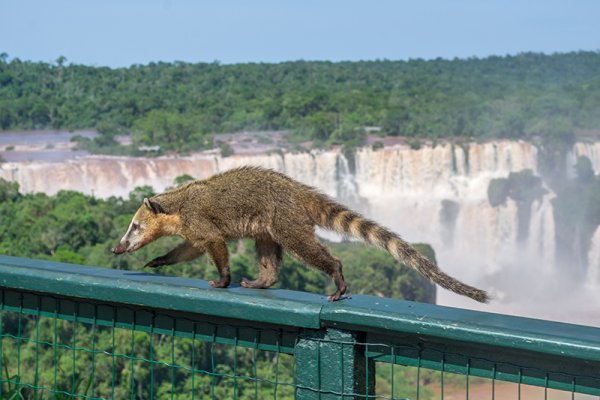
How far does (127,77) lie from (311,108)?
19.3 metres

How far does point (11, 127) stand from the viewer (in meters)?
69.5

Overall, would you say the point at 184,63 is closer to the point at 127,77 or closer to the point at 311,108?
the point at 127,77

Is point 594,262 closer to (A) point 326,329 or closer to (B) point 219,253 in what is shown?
(B) point 219,253

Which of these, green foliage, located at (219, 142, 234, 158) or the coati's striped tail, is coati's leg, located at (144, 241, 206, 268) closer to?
the coati's striped tail

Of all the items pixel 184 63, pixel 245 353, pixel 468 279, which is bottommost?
pixel 468 279

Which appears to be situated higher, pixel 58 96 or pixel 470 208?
pixel 58 96

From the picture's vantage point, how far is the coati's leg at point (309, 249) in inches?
156

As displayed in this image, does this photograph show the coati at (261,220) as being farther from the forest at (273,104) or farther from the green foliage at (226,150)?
the forest at (273,104)

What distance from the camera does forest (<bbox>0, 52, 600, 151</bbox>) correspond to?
68438mm

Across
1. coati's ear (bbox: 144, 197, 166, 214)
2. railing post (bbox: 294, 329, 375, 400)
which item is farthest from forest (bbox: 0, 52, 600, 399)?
railing post (bbox: 294, 329, 375, 400)

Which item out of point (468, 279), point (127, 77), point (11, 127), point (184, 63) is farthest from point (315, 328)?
point (184, 63)

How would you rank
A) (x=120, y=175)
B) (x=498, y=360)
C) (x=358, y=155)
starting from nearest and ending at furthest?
(x=498, y=360)
(x=120, y=175)
(x=358, y=155)

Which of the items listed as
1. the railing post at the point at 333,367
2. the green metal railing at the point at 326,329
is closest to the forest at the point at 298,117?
the green metal railing at the point at 326,329

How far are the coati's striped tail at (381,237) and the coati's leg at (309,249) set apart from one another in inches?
3.8
